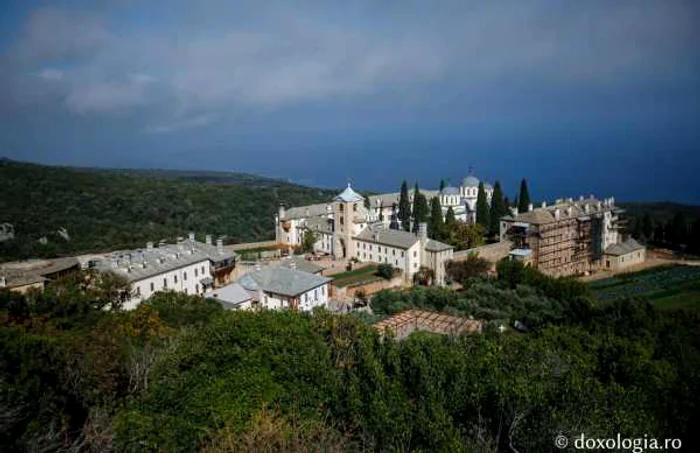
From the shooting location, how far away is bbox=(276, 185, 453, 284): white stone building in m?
38.7

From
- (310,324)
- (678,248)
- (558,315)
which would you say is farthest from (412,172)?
(310,324)

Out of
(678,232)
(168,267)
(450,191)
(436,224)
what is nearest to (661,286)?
(678,232)

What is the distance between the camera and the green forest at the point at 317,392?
984cm

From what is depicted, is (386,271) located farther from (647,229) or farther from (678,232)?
(647,229)

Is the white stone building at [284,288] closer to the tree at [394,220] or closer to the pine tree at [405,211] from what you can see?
the pine tree at [405,211]

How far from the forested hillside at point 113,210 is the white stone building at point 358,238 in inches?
258

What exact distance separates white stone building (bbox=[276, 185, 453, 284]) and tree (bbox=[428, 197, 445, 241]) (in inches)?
171

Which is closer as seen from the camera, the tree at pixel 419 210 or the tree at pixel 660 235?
the tree at pixel 419 210

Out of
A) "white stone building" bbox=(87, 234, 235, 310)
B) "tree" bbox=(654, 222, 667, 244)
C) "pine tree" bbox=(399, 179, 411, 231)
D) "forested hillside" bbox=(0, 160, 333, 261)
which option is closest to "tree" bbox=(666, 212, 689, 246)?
"tree" bbox=(654, 222, 667, 244)

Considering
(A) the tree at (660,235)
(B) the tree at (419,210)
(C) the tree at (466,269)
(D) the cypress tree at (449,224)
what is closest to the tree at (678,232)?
(A) the tree at (660,235)

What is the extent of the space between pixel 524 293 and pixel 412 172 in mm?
121753

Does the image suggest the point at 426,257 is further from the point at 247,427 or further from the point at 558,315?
the point at 247,427

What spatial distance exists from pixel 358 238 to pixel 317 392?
101ft

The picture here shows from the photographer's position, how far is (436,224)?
45.3 metres
